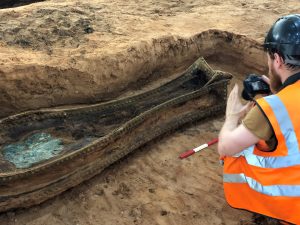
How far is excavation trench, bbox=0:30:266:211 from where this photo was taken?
325 centimetres

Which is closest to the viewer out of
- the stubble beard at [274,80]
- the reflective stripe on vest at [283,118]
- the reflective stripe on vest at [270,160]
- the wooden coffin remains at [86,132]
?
the reflective stripe on vest at [283,118]

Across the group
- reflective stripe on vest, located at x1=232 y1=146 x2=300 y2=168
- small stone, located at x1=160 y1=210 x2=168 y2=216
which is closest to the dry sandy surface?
small stone, located at x1=160 y1=210 x2=168 y2=216

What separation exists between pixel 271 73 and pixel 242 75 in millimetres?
2579

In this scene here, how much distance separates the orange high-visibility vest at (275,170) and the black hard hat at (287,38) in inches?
8.3

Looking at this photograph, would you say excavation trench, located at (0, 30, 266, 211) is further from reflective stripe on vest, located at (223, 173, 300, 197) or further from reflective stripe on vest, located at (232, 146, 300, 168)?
reflective stripe on vest, located at (232, 146, 300, 168)

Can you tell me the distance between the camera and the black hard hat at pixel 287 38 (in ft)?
7.91

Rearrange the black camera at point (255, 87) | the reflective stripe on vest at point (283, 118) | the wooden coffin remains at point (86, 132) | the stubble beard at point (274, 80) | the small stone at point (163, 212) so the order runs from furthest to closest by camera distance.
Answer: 1. the small stone at point (163, 212)
2. the wooden coffin remains at point (86, 132)
3. the black camera at point (255, 87)
4. the stubble beard at point (274, 80)
5. the reflective stripe on vest at point (283, 118)

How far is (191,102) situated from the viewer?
14.0 ft

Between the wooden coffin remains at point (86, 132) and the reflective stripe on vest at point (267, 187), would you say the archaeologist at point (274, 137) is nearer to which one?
the reflective stripe on vest at point (267, 187)

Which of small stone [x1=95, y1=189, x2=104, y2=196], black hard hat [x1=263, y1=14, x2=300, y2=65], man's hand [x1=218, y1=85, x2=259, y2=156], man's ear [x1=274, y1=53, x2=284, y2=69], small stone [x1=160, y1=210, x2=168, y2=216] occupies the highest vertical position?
black hard hat [x1=263, y1=14, x2=300, y2=65]

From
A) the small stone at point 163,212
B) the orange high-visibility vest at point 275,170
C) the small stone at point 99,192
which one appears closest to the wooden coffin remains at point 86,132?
the small stone at point 99,192

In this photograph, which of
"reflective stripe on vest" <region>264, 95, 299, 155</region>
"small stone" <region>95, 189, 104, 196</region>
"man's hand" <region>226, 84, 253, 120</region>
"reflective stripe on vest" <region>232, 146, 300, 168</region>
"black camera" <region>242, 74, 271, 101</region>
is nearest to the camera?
"reflective stripe on vest" <region>264, 95, 299, 155</region>

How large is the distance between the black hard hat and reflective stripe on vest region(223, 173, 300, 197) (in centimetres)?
80

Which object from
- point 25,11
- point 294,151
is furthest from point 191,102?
point 25,11
